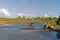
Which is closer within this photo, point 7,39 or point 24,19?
point 7,39

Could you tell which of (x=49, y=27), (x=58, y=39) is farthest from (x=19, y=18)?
(x=58, y=39)

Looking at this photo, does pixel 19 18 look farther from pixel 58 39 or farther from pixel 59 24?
pixel 58 39

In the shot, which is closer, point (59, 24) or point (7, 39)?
point (7, 39)

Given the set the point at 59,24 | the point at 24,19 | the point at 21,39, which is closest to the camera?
the point at 21,39

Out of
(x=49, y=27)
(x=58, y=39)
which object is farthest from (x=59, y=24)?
(x=58, y=39)

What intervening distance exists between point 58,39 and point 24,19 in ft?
438

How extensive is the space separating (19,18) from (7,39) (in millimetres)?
144440

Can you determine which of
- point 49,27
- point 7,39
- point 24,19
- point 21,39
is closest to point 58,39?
point 21,39

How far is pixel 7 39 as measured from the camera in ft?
143

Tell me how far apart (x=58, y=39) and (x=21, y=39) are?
10129mm

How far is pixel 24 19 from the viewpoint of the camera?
178000 mm

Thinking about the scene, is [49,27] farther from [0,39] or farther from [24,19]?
[24,19]

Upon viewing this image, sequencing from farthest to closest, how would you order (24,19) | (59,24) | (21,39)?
1. (24,19)
2. (59,24)
3. (21,39)

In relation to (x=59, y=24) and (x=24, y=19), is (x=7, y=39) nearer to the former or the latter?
(x=59, y=24)
